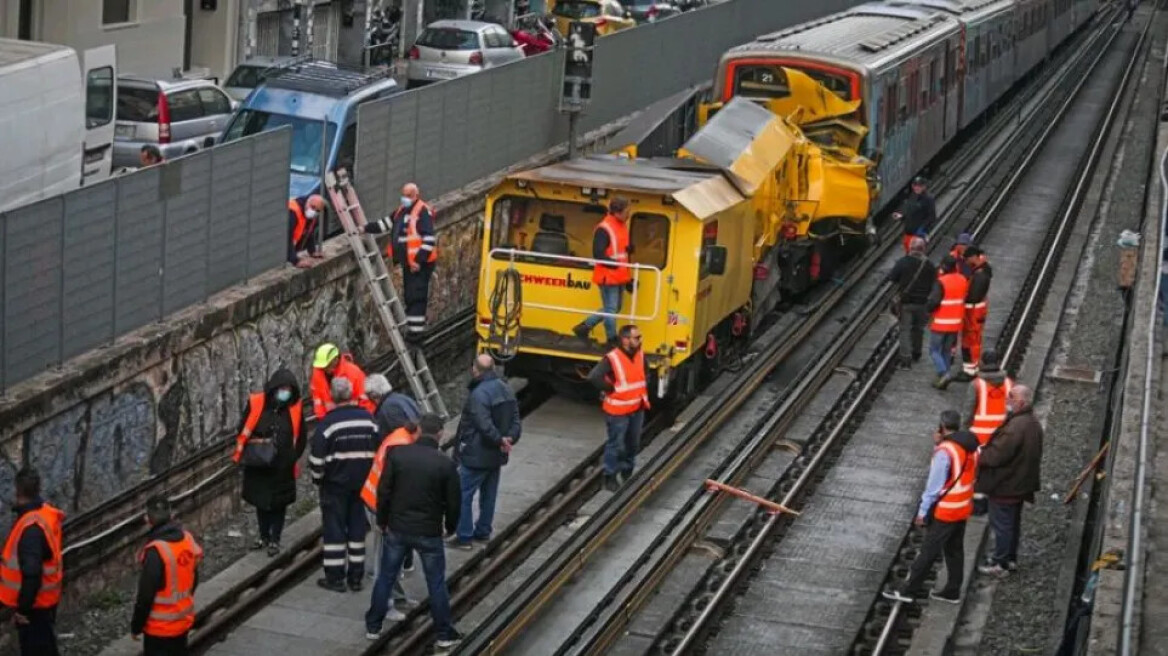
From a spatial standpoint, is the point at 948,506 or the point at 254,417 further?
the point at 948,506

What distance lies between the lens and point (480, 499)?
16.7m

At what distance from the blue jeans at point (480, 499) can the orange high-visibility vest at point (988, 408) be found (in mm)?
3911

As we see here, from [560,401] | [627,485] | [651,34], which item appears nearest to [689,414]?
[560,401]

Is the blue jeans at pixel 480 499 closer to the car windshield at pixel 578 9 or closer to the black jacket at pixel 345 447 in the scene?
the black jacket at pixel 345 447

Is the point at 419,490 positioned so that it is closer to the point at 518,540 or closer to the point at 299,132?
the point at 518,540

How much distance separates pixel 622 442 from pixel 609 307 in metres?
1.98

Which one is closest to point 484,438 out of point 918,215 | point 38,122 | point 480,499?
point 480,499

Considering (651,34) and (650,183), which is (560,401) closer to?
(650,183)

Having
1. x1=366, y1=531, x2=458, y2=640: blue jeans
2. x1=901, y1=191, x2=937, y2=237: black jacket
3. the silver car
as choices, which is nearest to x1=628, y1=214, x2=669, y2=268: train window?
x1=366, y1=531, x2=458, y2=640: blue jeans

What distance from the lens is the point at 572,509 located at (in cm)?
1828

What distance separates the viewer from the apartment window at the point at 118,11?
35969 millimetres

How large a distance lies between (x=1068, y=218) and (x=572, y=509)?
18132 millimetres

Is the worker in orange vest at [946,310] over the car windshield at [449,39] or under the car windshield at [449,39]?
under

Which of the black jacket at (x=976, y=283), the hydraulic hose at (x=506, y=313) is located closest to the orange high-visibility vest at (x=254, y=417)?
the hydraulic hose at (x=506, y=313)
